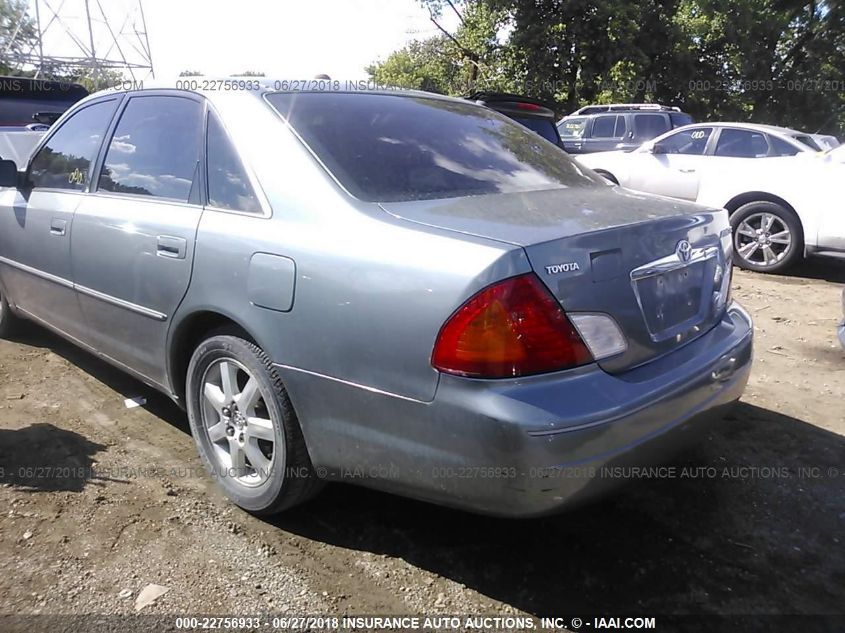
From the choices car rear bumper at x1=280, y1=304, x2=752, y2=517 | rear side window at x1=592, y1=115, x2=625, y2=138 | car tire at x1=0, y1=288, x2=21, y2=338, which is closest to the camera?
car rear bumper at x1=280, y1=304, x2=752, y2=517

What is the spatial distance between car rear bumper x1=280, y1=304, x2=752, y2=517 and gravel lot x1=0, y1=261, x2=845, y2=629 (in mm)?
334

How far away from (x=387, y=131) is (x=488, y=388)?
4.24ft

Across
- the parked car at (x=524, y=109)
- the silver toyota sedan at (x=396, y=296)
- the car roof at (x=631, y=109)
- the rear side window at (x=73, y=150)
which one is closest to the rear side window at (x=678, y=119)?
the car roof at (x=631, y=109)

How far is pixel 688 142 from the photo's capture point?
8789 mm

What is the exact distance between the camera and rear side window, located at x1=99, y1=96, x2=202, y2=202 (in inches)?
112

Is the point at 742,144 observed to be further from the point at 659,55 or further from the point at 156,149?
the point at 659,55

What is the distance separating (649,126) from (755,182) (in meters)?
5.44

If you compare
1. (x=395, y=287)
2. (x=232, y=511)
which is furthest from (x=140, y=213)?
(x=395, y=287)

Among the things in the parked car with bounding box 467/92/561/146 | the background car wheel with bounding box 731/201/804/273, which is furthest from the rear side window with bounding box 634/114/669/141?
the parked car with bounding box 467/92/561/146

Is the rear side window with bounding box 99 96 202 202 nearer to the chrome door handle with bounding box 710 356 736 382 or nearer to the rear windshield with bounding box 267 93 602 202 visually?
the rear windshield with bounding box 267 93 602 202

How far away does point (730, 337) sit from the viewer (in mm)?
2533

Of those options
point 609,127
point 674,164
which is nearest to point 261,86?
point 674,164

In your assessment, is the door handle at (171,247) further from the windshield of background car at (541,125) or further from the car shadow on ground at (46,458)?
the windshield of background car at (541,125)

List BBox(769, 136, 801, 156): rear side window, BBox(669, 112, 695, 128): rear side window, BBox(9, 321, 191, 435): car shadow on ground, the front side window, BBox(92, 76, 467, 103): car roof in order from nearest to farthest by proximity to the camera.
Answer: BBox(92, 76, 467, 103): car roof
BBox(9, 321, 191, 435): car shadow on ground
BBox(769, 136, 801, 156): rear side window
the front side window
BBox(669, 112, 695, 128): rear side window
